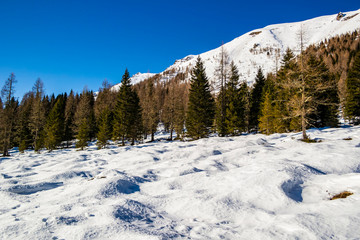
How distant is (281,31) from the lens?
198m

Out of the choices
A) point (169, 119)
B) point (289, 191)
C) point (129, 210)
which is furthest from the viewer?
point (169, 119)

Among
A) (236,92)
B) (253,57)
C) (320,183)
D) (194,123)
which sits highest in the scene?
(253,57)

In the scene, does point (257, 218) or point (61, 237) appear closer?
point (61, 237)

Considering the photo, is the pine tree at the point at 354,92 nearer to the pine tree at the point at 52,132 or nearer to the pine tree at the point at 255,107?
the pine tree at the point at 255,107

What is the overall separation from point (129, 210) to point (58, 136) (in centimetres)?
3169

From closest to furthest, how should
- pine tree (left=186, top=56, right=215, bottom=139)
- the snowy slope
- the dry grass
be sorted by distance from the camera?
the dry grass
pine tree (left=186, top=56, right=215, bottom=139)
the snowy slope

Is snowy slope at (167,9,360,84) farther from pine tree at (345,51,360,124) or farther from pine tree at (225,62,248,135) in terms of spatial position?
pine tree at (225,62,248,135)

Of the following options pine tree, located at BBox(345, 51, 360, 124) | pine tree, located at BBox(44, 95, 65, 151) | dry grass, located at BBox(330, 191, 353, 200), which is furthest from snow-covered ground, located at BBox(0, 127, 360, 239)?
pine tree, located at BBox(345, 51, 360, 124)

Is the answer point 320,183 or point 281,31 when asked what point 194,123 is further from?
point 281,31

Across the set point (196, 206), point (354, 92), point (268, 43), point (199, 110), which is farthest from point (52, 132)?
point (268, 43)

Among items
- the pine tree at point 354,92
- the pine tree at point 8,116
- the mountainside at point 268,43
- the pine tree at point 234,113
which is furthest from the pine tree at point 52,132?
the mountainside at point 268,43

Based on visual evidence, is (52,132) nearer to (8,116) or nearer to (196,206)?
(8,116)

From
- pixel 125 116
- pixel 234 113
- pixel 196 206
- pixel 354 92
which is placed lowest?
pixel 196 206

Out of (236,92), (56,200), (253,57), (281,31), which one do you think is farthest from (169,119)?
(281,31)
